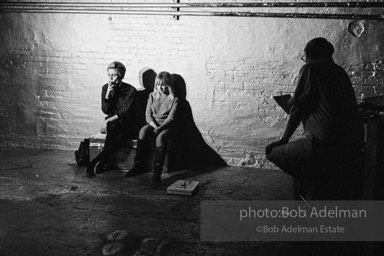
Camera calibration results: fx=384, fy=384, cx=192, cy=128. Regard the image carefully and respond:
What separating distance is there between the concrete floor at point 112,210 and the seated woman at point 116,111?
40 centimetres

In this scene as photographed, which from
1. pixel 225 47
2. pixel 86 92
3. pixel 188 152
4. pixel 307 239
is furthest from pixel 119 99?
pixel 307 239

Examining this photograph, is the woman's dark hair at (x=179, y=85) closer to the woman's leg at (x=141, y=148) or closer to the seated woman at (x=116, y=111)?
the seated woman at (x=116, y=111)

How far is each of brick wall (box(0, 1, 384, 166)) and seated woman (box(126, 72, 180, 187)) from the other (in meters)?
0.51

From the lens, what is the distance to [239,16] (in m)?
6.83

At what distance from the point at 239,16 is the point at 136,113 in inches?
101

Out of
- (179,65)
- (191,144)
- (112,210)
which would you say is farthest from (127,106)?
(112,210)

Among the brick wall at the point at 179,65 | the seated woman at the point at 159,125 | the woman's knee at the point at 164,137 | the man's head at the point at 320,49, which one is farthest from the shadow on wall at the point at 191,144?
the man's head at the point at 320,49

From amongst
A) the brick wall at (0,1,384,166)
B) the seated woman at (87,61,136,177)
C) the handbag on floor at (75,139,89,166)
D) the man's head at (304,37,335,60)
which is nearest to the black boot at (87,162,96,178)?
the seated woman at (87,61,136,177)

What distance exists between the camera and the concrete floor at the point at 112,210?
3.90 m

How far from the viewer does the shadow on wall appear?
7.29 metres

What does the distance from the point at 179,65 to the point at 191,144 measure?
152cm

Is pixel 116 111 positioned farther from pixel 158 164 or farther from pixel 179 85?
pixel 158 164

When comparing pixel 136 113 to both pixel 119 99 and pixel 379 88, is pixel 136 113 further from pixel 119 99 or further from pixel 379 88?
pixel 379 88

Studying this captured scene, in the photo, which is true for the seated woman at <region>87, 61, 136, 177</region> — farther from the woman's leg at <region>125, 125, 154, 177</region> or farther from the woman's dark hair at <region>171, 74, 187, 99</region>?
the woman's dark hair at <region>171, 74, 187, 99</region>
